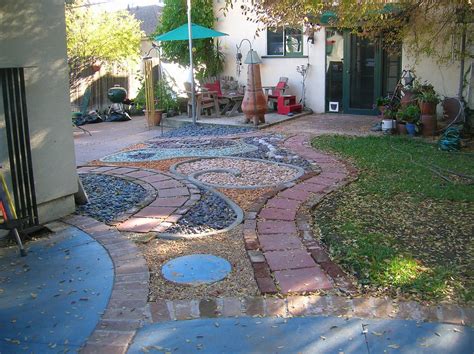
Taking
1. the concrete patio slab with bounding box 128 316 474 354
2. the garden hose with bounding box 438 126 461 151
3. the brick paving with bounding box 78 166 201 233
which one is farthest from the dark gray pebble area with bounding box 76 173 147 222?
the garden hose with bounding box 438 126 461 151

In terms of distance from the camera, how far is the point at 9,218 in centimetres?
400

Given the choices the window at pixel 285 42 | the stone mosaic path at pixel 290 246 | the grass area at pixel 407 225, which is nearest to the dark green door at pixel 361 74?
the window at pixel 285 42

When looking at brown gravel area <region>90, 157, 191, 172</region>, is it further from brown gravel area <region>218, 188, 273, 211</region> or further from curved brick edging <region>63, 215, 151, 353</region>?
curved brick edging <region>63, 215, 151, 353</region>

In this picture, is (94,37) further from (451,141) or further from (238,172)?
(451,141)

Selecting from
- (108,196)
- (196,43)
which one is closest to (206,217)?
(108,196)

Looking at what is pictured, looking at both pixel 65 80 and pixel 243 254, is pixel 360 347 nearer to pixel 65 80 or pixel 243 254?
pixel 243 254

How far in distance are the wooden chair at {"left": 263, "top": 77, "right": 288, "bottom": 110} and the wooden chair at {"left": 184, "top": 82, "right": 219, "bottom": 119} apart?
4.80ft

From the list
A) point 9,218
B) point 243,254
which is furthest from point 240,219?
point 9,218

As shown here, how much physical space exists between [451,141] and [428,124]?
1213mm

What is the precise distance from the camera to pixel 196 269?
374 centimetres

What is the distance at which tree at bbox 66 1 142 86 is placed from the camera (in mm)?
13703

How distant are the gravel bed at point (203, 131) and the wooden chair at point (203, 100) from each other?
1.10 m

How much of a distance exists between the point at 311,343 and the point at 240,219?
216cm

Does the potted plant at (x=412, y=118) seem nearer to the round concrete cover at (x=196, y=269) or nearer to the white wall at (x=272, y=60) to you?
the white wall at (x=272, y=60)
